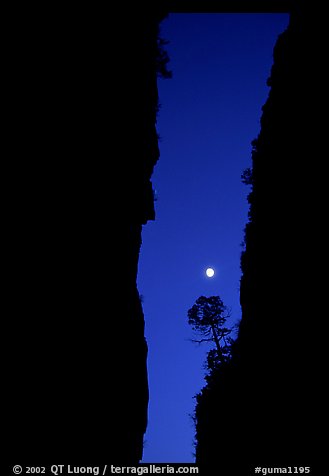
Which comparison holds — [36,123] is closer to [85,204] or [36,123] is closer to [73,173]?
[73,173]

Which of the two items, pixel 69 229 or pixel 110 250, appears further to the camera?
pixel 110 250

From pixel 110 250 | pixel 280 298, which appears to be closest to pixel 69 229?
pixel 110 250

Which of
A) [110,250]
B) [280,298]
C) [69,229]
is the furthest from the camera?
[280,298]

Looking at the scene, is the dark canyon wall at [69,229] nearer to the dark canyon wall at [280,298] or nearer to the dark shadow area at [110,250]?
the dark shadow area at [110,250]

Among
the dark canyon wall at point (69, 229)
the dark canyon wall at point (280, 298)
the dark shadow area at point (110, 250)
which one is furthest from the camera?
the dark canyon wall at point (280, 298)

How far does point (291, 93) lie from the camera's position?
13375 millimetres

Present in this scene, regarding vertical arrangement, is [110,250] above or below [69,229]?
above

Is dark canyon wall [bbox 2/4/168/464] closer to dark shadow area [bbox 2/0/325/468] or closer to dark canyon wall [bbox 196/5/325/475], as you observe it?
dark shadow area [bbox 2/0/325/468]

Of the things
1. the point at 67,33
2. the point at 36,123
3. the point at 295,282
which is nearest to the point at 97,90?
the point at 67,33

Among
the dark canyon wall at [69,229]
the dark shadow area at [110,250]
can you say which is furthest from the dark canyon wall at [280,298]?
the dark canyon wall at [69,229]

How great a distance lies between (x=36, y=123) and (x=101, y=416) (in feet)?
23.8

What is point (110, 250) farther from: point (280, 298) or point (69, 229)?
point (280, 298)

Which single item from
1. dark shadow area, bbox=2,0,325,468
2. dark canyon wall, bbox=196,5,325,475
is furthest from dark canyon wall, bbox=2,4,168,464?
dark canyon wall, bbox=196,5,325,475

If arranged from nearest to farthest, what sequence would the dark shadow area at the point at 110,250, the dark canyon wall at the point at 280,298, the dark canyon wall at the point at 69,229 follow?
the dark canyon wall at the point at 69,229 < the dark shadow area at the point at 110,250 < the dark canyon wall at the point at 280,298
